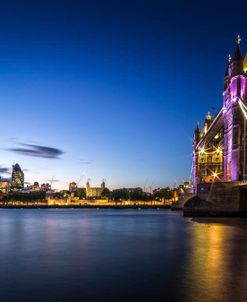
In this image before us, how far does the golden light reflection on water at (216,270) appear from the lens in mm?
12539

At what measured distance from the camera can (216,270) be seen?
53.7ft

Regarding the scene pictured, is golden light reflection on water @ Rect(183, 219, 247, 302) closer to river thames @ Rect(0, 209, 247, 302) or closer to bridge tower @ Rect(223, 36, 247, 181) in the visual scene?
river thames @ Rect(0, 209, 247, 302)

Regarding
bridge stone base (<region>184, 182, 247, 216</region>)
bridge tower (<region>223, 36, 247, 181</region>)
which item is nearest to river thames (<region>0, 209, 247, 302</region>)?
bridge stone base (<region>184, 182, 247, 216</region>)

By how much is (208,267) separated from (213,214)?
36233 mm

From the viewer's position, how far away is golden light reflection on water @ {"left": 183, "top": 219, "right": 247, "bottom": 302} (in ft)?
41.1

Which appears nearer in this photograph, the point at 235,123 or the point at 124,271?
the point at 124,271

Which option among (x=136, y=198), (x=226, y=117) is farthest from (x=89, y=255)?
(x=136, y=198)

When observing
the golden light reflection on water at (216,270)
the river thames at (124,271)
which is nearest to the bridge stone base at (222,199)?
the golden light reflection on water at (216,270)

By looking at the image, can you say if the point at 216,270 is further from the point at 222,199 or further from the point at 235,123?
the point at 235,123

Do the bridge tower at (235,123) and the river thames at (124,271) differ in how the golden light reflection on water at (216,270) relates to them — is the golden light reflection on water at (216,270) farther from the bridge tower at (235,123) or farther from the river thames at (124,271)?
the bridge tower at (235,123)

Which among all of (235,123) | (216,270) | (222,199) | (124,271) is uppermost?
(235,123)

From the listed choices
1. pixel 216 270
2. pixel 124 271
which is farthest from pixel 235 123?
pixel 124 271

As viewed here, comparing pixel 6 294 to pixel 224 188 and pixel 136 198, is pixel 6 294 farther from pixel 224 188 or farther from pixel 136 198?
pixel 136 198

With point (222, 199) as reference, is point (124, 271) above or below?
below
